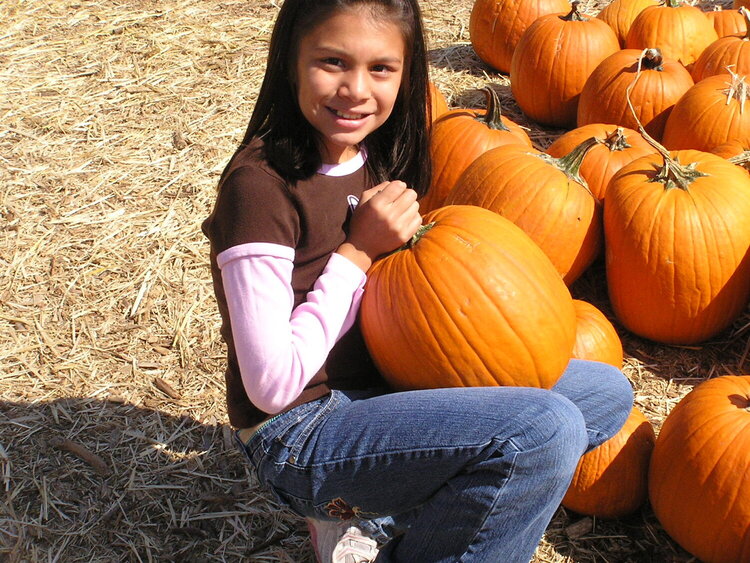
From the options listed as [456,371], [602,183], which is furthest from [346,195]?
[602,183]

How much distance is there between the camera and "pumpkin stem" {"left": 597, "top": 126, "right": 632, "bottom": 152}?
3.79m

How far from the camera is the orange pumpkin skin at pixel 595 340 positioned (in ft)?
9.93

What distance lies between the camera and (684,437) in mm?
2598

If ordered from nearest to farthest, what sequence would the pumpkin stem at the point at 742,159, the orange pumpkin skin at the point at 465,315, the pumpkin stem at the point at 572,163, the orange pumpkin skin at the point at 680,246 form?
the orange pumpkin skin at the point at 465,315 → the orange pumpkin skin at the point at 680,246 → the pumpkin stem at the point at 572,163 → the pumpkin stem at the point at 742,159

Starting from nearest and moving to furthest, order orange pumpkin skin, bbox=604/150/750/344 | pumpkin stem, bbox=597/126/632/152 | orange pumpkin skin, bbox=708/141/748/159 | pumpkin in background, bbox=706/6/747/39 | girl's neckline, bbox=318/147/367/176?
girl's neckline, bbox=318/147/367/176 < orange pumpkin skin, bbox=604/150/750/344 < orange pumpkin skin, bbox=708/141/748/159 < pumpkin stem, bbox=597/126/632/152 < pumpkin in background, bbox=706/6/747/39

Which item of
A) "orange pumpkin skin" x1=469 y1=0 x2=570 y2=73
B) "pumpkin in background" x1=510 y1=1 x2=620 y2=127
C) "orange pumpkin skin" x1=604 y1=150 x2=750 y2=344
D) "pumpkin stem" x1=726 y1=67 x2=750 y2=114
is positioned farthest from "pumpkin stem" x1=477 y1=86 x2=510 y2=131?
"orange pumpkin skin" x1=469 y1=0 x2=570 y2=73

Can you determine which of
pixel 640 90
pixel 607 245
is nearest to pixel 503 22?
pixel 640 90

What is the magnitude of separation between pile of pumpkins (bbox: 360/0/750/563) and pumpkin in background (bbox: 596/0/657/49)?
1 cm

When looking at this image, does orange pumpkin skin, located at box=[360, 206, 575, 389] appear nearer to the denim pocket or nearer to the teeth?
the denim pocket

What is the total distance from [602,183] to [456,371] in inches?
71.9

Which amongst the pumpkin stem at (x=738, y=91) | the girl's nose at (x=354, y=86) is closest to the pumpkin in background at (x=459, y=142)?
the pumpkin stem at (x=738, y=91)

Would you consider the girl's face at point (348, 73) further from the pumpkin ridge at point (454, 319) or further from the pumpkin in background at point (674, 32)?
the pumpkin in background at point (674, 32)

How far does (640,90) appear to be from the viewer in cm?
430

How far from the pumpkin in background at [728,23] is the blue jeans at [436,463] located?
3982 millimetres
